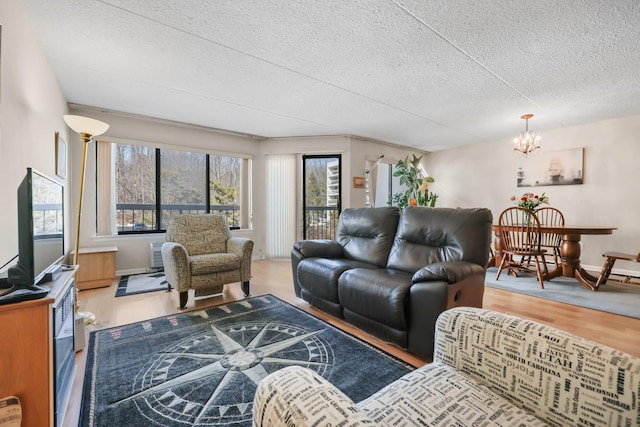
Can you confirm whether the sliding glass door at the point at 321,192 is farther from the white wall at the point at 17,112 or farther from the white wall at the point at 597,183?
the white wall at the point at 17,112

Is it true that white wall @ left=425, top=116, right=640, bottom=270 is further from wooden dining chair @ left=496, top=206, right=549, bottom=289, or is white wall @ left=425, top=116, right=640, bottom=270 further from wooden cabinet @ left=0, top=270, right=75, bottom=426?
wooden cabinet @ left=0, top=270, right=75, bottom=426

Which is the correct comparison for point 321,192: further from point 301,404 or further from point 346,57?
point 301,404

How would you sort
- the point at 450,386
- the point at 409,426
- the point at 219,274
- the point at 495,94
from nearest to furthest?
the point at 409,426 → the point at 450,386 → the point at 219,274 → the point at 495,94

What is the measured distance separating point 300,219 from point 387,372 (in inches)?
152

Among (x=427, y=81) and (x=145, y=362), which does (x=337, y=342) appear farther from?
(x=427, y=81)

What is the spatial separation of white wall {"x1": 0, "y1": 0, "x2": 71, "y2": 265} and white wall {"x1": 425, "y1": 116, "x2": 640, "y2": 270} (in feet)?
21.2

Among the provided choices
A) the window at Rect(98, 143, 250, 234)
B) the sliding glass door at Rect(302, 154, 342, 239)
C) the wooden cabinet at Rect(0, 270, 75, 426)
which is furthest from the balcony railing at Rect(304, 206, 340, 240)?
the wooden cabinet at Rect(0, 270, 75, 426)

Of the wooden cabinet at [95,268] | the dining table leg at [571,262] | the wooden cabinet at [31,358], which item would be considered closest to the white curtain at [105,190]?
the wooden cabinet at [95,268]

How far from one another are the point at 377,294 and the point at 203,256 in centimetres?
191

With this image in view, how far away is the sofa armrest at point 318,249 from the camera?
2811mm

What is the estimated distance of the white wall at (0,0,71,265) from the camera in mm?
1571

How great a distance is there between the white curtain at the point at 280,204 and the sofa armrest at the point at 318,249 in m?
2.46

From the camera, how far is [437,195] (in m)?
6.45

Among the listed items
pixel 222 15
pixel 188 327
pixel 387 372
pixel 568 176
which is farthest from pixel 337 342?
pixel 568 176
